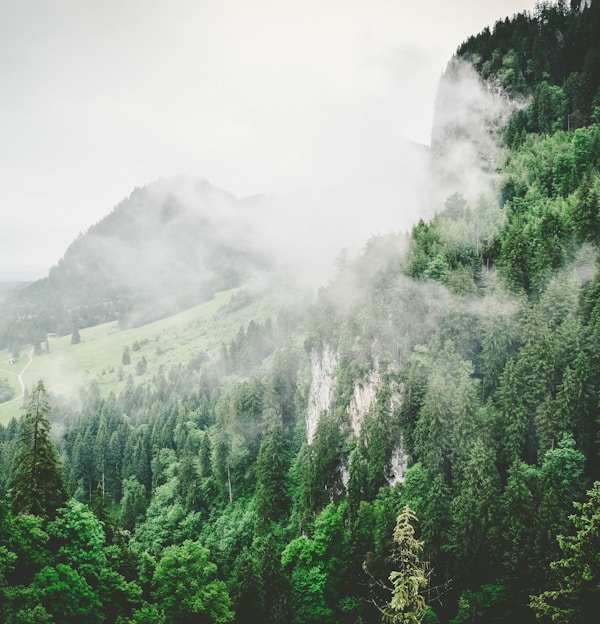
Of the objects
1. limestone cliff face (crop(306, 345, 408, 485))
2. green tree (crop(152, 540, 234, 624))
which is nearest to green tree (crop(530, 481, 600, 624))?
green tree (crop(152, 540, 234, 624))

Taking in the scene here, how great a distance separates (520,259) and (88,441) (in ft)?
314

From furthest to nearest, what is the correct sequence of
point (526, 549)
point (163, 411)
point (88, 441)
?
1. point (163, 411)
2. point (88, 441)
3. point (526, 549)

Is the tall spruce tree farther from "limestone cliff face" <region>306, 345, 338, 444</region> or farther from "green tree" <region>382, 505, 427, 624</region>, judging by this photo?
"limestone cliff face" <region>306, 345, 338, 444</region>

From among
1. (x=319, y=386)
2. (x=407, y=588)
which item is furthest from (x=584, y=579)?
(x=319, y=386)

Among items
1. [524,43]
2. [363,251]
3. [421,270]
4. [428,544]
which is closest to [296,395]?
[363,251]

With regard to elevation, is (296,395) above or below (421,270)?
below

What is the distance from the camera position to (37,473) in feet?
119

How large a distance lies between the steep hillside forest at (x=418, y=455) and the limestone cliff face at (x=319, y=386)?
1.70 ft

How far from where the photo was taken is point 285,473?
7569 cm

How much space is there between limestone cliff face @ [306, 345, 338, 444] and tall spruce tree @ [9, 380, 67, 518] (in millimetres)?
40170

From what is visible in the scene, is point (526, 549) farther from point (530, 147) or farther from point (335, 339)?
point (530, 147)

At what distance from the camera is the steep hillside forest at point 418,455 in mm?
33625

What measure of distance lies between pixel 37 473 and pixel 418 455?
116ft

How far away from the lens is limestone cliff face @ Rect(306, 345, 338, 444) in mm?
74731
